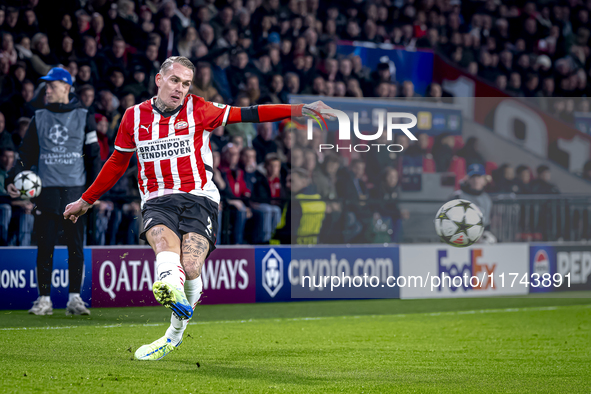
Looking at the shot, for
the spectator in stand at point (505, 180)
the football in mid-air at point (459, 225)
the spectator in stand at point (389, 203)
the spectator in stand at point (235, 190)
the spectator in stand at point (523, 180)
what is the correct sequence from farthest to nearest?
the spectator in stand at point (523, 180)
the spectator in stand at point (505, 180)
the spectator in stand at point (389, 203)
the spectator in stand at point (235, 190)
the football in mid-air at point (459, 225)

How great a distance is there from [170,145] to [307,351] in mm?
2007

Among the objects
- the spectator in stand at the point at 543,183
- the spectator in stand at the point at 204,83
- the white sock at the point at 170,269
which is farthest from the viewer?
the spectator in stand at the point at 543,183

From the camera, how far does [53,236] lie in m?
7.98

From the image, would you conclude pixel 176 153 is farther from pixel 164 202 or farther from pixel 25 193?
pixel 25 193

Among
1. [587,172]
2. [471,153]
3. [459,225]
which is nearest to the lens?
[459,225]

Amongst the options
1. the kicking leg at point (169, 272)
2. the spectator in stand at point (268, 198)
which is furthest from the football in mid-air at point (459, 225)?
the kicking leg at point (169, 272)

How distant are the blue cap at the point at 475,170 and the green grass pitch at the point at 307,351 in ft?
9.57

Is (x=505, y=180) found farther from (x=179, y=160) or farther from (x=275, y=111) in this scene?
(x=179, y=160)

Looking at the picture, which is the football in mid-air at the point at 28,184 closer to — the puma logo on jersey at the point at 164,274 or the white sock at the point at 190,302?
the white sock at the point at 190,302

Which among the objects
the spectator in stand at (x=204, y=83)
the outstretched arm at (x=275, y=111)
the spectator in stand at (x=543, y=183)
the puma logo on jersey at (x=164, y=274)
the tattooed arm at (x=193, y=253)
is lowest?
the puma logo on jersey at (x=164, y=274)

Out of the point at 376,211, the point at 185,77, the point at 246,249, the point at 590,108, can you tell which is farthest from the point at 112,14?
the point at 590,108

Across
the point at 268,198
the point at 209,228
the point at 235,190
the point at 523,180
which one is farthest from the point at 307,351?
the point at 523,180

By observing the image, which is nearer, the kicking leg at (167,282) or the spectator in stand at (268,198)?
the kicking leg at (167,282)

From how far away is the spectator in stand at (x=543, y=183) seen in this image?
12.4 metres
